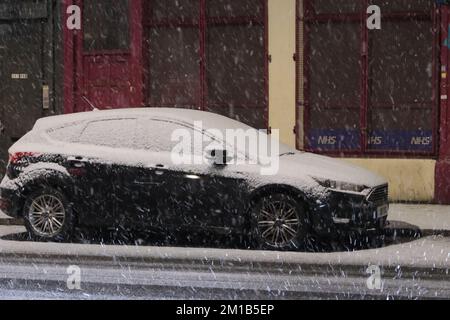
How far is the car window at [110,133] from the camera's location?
10.9m

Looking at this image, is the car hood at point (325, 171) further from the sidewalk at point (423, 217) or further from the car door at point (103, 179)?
the car door at point (103, 179)

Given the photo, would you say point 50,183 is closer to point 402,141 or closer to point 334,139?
point 334,139

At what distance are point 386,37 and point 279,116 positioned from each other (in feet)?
7.08

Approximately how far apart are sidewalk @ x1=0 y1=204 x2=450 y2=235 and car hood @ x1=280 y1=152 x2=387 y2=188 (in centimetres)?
126

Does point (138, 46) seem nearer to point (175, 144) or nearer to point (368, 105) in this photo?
point (368, 105)

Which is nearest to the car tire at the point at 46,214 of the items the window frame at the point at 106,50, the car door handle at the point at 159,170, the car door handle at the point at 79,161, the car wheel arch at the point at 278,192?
the car door handle at the point at 79,161

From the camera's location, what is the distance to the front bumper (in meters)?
10.1

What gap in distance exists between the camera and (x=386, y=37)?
15109 millimetres

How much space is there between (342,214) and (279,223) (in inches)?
27.3

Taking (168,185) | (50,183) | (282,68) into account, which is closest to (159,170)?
(168,185)

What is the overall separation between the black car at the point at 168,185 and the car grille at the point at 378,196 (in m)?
0.01

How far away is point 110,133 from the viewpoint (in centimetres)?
1095

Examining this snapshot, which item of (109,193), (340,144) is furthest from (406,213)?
(109,193)

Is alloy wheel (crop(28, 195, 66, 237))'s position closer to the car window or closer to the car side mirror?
the car window
